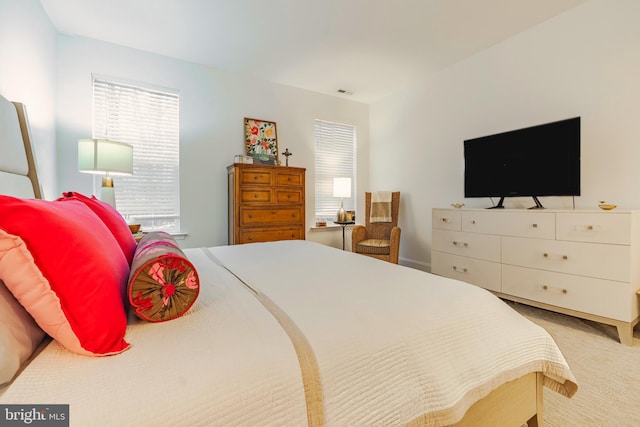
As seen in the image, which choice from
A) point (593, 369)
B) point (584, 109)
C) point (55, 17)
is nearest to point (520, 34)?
point (584, 109)

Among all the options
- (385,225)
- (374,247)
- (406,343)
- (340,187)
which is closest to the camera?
(406,343)

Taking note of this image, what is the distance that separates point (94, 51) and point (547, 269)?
15.7 ft

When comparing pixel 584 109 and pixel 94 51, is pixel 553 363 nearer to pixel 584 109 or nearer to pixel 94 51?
pixel 584 109

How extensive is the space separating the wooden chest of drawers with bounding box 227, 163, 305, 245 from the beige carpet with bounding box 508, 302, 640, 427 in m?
2.67

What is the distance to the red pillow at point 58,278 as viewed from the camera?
2.04 ft

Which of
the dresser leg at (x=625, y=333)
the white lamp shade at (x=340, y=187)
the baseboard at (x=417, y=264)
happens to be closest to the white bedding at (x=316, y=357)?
the dresser leg at (x=625, y=333)

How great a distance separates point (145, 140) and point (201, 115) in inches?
27.6

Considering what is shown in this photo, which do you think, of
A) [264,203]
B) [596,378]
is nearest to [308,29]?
[264,203]

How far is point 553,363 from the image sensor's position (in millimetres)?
1079

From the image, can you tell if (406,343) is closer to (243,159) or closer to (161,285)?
(161,285)

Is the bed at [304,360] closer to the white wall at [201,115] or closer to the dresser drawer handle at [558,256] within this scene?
the dresser drawer handle at [558,256]

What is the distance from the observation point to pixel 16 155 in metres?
1.53

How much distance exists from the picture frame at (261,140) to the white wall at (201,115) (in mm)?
85

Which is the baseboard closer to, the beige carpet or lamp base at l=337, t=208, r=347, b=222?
lamp base at l=337, t=208, r=347, b=222
